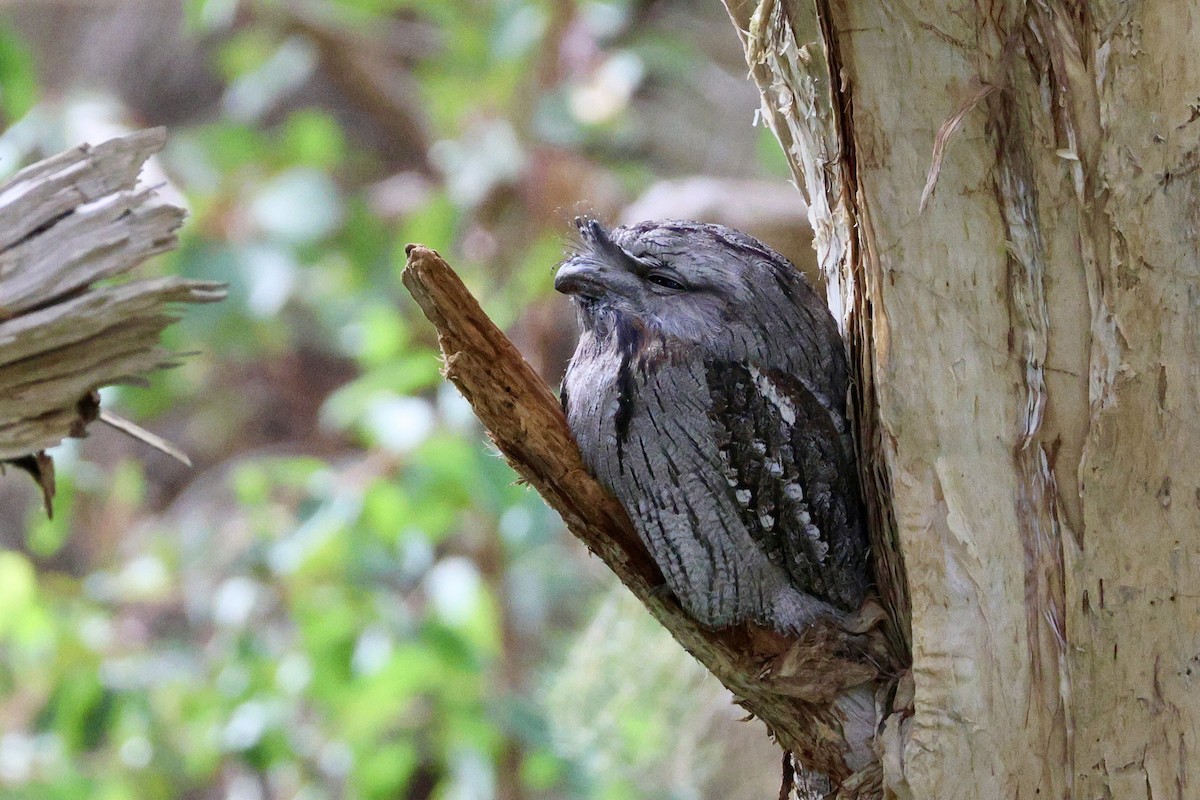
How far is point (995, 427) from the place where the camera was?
1.21 m

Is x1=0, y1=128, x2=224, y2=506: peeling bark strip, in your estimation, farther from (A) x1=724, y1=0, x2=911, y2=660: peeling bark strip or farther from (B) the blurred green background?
(A) x1=724, y1=0, x2=911, y2=660: peeling bark strip

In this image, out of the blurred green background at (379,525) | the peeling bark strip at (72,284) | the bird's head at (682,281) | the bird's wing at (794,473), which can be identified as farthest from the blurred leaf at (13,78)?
the bird's wing at (794,473)

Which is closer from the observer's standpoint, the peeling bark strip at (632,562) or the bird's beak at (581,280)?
the peeling bark strip at (632,562)

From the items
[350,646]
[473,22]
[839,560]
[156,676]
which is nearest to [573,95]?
[473,22]

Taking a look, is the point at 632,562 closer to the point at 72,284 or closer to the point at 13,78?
the point at 72,284

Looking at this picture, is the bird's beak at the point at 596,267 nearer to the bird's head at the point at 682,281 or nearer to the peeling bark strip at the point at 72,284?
the bird's head at the point at 682,281

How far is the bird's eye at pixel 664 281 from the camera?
152cm

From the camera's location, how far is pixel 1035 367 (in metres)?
1.19

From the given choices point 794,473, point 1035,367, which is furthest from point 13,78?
point 1035,367

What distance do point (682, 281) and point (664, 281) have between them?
0.10 ft

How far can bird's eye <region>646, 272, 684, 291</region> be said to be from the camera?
60.0 inches

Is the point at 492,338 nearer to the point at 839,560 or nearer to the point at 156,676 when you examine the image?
the point at 839,560

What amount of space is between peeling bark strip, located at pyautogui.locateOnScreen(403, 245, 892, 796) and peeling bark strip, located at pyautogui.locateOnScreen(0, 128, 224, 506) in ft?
1.95

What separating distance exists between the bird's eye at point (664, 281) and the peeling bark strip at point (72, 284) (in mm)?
747
